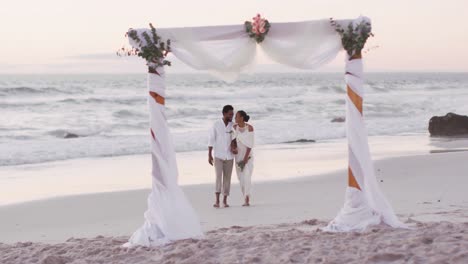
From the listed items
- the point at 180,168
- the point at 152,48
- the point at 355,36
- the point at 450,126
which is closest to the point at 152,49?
the point at 152,48

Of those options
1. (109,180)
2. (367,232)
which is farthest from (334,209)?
(109,180)

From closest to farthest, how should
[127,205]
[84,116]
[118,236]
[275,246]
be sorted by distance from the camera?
1. [275,246]
2. [118,236]
3. [127,205]
4. [84,116]

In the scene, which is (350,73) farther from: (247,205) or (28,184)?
(28,184)

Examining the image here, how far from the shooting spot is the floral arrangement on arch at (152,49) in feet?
29.9

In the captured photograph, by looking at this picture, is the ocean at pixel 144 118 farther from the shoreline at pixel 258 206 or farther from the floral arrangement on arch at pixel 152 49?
the floral arrangement on arch at pixel 152 49

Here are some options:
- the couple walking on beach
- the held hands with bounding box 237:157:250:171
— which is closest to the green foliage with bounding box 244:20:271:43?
the couple walking on beach

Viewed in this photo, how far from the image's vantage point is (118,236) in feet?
34.3

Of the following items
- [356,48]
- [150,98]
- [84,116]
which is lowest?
[84,116]

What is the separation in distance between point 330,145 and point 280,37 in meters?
14.4

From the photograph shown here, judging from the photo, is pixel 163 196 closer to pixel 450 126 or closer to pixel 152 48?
pixel 152 48

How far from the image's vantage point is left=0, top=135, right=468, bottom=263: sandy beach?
8055 millimetres

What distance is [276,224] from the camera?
10711 mm

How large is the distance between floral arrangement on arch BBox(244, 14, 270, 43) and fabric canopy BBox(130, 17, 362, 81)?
0.37 ft

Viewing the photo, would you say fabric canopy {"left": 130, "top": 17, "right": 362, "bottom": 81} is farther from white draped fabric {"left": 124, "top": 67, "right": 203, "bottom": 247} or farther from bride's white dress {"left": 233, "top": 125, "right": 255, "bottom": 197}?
bride's white dress {"left": 233, "top": 125, "right": 255, "bottom": 197}
